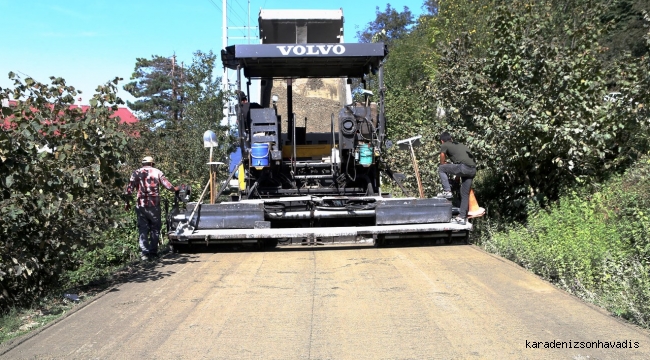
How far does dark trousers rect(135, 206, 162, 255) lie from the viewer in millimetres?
9656

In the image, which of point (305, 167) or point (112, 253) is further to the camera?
point (112, 253)

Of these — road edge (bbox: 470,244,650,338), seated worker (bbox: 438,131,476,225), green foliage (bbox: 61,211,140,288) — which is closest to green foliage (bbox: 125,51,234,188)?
green foliage (bbox: 61,211,140,288)

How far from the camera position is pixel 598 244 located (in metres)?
7.35

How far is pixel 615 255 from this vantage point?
280 inches

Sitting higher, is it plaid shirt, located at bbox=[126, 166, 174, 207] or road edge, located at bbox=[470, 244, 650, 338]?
plaid shirt, located at bbox=[126, 166, 174, 207]

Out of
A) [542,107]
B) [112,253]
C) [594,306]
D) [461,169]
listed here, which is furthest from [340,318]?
[112,253]

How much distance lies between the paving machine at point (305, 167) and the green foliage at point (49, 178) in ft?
7.02

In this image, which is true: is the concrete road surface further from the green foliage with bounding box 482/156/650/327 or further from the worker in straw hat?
the worker in straw hat

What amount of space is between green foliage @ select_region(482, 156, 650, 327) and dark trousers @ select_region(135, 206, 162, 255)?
5248 millimetres

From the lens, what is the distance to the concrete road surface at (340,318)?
4.77 metres

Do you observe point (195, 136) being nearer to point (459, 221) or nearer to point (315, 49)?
point (315, 49)

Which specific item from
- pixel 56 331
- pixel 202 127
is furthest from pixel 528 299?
pixel 202 127

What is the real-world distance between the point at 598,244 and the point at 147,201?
6576 millimetres

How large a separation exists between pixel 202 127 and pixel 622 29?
20.0 m
